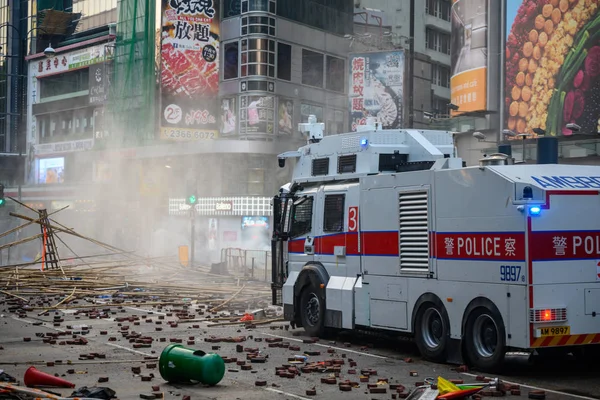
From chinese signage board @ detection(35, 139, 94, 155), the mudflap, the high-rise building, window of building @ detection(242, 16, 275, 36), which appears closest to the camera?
the mudflap

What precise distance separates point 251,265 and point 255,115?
25543 mm

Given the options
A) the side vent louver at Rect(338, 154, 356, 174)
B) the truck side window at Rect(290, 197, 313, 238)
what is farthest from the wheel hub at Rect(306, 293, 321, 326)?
the side vent louver at Rect(338, 154, 356, 174)

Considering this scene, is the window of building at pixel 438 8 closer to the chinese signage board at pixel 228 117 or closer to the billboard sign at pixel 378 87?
the chinese signage board at pixel 228 117

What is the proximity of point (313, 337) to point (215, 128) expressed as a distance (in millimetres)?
49759

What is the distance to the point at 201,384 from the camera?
12031mm

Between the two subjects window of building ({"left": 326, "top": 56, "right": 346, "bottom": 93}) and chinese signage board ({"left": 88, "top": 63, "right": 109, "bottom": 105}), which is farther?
chinese signage board ({"left": 88, "top": 63, "right": 109, "bottom": 105})

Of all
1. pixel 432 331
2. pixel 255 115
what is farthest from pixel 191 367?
pixel 255 115

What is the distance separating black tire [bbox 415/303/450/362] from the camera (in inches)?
546

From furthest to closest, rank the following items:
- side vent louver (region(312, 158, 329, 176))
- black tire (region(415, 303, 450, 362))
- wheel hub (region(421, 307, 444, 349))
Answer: side vent louver (region(312, 158, 329, 176)) < wheel hub (region(421, 307, 444, 349)) < black tire (region(415, 303, 450, 362))

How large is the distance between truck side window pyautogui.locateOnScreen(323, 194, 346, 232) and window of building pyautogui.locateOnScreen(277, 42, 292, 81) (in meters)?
50.3

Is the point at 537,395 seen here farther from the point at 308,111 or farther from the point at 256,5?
the point at 308,111

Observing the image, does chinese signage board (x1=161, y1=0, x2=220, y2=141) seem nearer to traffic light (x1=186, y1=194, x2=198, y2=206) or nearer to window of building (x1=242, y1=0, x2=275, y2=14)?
window of building (x1=242, y1=0, x2=275, y2=14)

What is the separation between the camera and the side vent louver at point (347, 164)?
16891 millimetres

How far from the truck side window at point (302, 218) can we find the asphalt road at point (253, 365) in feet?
6.77
